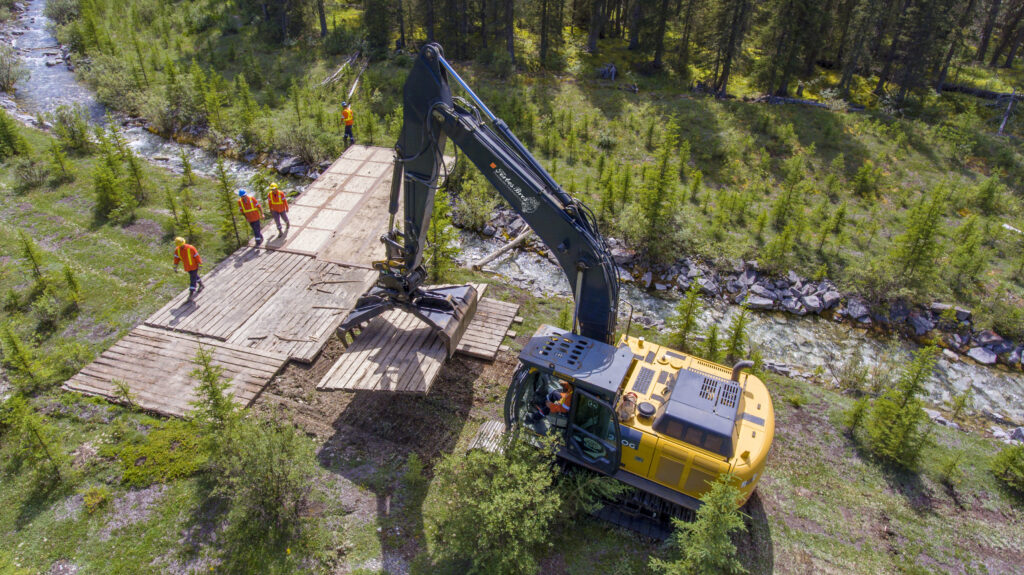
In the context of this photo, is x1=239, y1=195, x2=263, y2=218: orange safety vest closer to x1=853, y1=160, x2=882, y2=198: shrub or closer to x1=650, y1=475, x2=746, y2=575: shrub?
x1=650, y1=475, x2=746, y2=575: shrub

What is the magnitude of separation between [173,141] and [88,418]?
15889 millimetres

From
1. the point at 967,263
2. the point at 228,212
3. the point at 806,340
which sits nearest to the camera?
the point at 806,340

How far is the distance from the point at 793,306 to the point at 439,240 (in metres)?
10.3

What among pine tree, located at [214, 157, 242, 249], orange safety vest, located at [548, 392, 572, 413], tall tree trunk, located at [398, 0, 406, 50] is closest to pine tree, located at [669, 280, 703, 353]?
orange safety vest, located at [548, 392, 572, 413]

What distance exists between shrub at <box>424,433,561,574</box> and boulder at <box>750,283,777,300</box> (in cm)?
1022

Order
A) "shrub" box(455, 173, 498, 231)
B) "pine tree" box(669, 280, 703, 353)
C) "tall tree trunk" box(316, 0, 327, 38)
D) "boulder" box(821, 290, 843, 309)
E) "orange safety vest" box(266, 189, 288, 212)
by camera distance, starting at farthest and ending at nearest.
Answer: "tall tree trunk" box(316, 0, 327, 38) < "shrub" box(455, 173, 498, 231) < "boulder" box(821, 290, 843, 309) < "orange safety vest" box(266, 189, 288, 212) < "pine tree" box(669, 280, 703, 353)

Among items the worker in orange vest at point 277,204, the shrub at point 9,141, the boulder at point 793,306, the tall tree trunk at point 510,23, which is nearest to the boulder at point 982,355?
the boulder at point 793,306

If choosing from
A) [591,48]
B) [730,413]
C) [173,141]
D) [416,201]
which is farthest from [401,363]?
[591,48]

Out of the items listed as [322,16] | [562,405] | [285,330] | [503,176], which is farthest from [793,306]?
[322,16]

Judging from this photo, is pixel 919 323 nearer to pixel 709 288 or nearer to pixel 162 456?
pixel 709 288

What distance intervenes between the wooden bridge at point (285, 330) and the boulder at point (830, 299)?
929 cm

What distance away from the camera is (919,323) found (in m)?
15.3

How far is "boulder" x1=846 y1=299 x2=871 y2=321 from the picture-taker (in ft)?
50.9

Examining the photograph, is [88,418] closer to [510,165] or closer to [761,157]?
[510,165]
